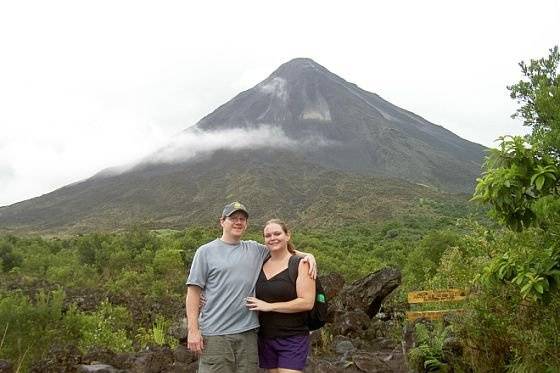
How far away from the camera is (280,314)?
3277mm

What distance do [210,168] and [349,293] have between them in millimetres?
72773

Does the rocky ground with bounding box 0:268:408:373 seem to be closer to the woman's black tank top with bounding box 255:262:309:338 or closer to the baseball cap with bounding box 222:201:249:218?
the woman's black tank top with bounding box 255:262:309:338

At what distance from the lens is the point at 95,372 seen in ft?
17.9

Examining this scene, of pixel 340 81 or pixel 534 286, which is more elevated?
pixel 340 81

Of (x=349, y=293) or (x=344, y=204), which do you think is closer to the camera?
(x=349, y=293)

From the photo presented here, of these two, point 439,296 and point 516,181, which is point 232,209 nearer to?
point 516,181

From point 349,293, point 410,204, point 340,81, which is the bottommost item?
point 410,204

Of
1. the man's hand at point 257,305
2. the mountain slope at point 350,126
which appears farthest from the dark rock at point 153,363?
the mountain slope at point 350,126

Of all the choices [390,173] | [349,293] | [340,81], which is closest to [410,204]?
[390,173]

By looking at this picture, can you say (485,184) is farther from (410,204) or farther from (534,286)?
(410,204)

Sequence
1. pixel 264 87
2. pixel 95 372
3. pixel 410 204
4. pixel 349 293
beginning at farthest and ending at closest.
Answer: pixel 264 87 → pixel 410 204 → pixel 349 293 → pixel 95 372

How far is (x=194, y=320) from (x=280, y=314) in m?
0.48

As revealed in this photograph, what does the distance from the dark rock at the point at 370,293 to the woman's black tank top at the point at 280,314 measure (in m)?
5.53

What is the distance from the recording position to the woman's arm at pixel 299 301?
126 inches
